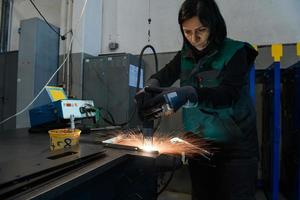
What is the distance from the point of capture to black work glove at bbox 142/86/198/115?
78cm

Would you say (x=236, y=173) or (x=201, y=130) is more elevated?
(x=201, y=130)

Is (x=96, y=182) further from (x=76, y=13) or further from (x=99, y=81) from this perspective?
(x=76, y=13)

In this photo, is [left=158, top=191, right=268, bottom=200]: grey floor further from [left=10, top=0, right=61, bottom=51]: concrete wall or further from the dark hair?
[left=10, top=0, right=61, bottom=51]: concrete wall

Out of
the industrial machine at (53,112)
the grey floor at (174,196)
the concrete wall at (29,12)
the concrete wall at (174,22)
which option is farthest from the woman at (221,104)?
the concrete wall at (29,12)

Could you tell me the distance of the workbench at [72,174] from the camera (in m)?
0.49

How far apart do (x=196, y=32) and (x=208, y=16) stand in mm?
81

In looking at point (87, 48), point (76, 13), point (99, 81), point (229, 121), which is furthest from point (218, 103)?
point (76, 13)

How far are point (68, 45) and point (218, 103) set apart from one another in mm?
2248

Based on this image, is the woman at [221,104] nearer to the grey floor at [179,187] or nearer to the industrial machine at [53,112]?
the industrial machine at [53,112]

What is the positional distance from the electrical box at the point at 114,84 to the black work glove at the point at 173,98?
145cm

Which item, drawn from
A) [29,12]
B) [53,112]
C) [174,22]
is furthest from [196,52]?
[29,12]

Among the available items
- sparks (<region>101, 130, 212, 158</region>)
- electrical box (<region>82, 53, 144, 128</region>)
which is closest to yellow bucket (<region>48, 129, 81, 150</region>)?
sparks (<region>101, 130, 212, 158</region>)

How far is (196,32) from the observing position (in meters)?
0.99

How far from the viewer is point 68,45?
2613 millimetres
